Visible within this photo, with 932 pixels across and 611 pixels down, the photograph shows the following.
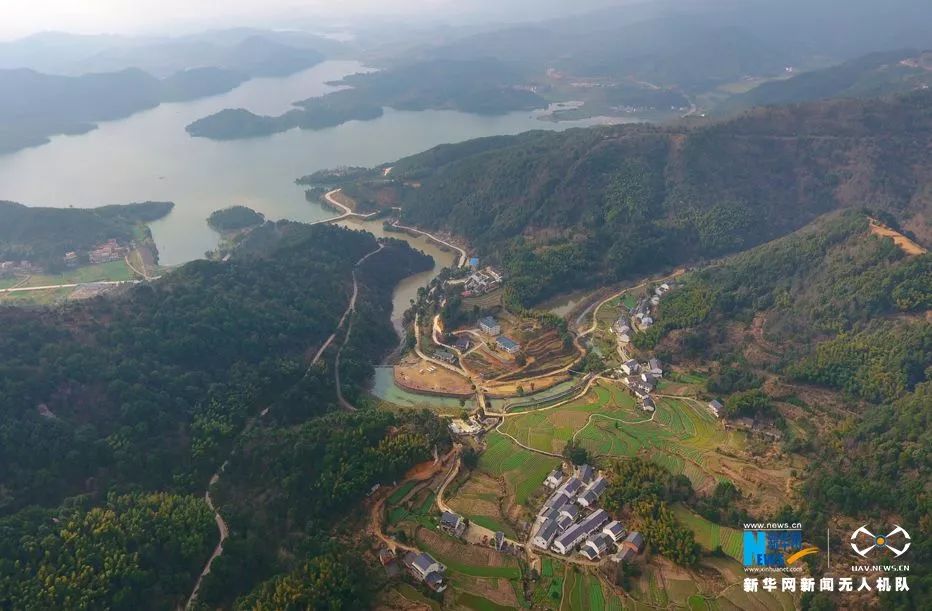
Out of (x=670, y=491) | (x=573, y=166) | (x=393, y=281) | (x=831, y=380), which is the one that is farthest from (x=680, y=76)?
(x=670, y=491)

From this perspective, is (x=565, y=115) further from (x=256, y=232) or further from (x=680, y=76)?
(x=256, y=232)

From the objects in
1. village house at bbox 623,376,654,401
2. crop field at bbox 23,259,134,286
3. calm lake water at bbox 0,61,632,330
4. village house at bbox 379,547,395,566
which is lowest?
crop field at bbox 23,259,134,286

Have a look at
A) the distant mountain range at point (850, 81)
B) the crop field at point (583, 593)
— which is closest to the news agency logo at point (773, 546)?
the crop field at point (583, 593)

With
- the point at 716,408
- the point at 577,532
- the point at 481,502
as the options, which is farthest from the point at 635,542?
the point at 716,408

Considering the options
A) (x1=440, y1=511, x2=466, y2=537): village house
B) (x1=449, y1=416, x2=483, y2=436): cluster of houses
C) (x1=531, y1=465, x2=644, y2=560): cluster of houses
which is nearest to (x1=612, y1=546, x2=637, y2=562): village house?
(x1=531, y1=465, x2=644, y2=560): cluster of houses

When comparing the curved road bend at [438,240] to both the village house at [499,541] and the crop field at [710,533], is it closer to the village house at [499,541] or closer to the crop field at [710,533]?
the village house at [499,541]

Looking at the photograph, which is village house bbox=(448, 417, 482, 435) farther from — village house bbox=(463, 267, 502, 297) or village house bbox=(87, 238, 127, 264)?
village house bbox=(87, 238, 127, 264)
